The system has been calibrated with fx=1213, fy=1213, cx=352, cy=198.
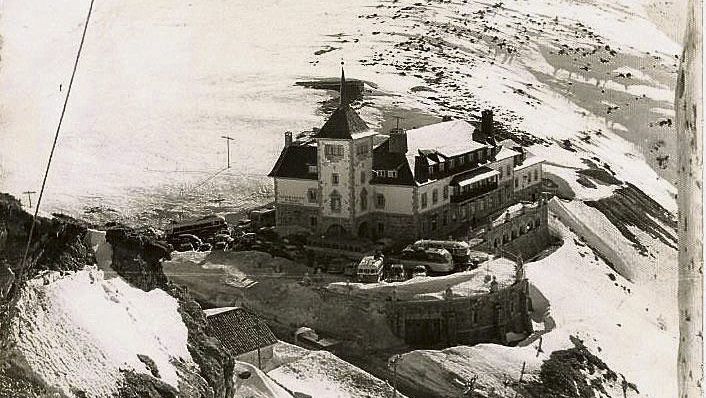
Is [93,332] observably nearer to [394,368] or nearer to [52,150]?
[52,150]

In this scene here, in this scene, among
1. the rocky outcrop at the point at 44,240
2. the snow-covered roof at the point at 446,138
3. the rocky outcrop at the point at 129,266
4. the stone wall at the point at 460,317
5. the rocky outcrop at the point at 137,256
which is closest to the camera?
the rocky outcrop at the point at 129,266

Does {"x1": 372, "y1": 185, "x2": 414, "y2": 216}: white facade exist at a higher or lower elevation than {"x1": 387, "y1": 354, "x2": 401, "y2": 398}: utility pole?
higher

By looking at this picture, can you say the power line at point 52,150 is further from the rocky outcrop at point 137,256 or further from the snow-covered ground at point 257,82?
the rocky outcrop at point 137,256

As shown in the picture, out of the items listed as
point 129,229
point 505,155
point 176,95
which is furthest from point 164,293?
point 505,155

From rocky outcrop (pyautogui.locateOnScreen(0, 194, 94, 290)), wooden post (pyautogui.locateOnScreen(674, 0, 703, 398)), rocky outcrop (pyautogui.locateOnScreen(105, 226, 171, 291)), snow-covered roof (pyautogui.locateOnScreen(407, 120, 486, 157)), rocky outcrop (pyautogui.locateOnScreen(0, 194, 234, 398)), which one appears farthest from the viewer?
snow-covered roof (pyautogui.locateOnScreen(407, 120, 486, 157))

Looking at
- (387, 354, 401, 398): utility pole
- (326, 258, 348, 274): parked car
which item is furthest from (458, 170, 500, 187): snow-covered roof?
(387, 354, 401, 398): utility pole

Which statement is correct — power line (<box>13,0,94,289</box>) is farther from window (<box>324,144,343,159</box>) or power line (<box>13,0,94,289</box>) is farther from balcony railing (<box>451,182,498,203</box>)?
balcony railing (<box>451,182,498,203</box>)

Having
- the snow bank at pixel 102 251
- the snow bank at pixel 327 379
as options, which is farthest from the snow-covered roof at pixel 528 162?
the snow bank at pixel 102 251
